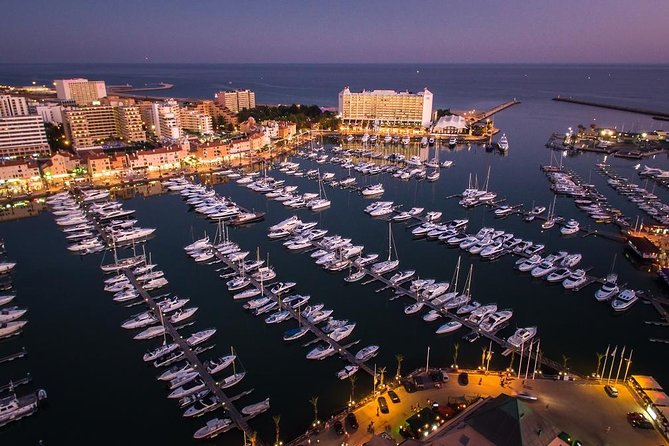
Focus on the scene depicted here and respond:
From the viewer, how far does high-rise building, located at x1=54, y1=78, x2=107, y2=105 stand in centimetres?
9144

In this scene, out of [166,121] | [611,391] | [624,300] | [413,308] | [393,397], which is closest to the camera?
[611,391]

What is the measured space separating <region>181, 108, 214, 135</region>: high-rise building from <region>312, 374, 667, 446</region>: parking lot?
61.4 metres

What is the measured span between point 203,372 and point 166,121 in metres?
55.1

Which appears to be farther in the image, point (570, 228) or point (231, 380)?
point (570, 228)

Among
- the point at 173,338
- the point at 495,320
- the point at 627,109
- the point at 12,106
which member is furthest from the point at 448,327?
the point at 627,109

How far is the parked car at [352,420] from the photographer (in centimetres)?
1465

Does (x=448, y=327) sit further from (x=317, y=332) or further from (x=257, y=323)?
(x=257, y=323)

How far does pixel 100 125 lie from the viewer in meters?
64.8

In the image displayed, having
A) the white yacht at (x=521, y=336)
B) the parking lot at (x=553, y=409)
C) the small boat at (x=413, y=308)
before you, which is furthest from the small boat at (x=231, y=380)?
the white yacht at (x=521, y=336)

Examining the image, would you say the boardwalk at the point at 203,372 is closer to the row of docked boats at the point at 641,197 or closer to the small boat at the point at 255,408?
the small boat at the point at 255,408

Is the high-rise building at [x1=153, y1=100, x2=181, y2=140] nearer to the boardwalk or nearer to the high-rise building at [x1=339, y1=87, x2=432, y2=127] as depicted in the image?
the high-rise building at [x1=339, y1=87, x2=432, y2=127]

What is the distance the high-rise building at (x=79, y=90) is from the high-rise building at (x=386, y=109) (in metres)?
51.6

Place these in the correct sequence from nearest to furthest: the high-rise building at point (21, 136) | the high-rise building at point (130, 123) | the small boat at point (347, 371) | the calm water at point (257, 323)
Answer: the calm water at point (257, 323)
the small boat at point (347, 371)
the high-rise building at point (21, 136)
the high-rise building at point (130, 123)

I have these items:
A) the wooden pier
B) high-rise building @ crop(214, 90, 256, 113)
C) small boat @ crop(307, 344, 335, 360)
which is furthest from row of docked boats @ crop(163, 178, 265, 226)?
high-rise building @ crop(214, 90, 256, 113)
